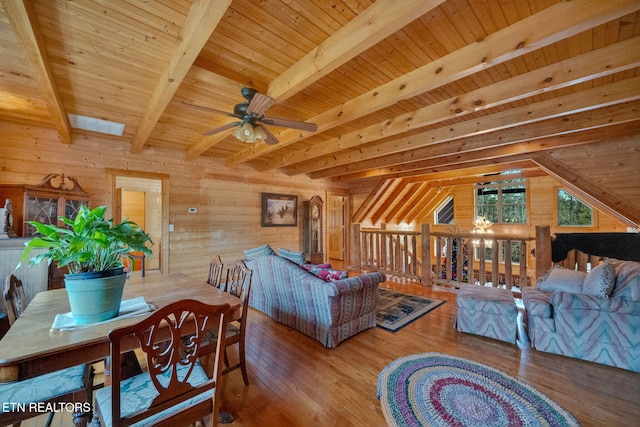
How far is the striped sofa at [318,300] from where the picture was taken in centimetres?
254

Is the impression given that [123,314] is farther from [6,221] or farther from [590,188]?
[590,188]

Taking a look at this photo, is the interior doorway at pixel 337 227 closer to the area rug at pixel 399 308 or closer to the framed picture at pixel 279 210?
the framed picture at pixel 279 210

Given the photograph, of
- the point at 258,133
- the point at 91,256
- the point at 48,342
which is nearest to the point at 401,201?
the point at 258,133

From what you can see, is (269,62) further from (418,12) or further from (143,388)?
(143,388)

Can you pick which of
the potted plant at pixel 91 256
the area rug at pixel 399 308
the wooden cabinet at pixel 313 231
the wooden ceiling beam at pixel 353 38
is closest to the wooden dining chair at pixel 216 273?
the potted plant at pixel 91 256

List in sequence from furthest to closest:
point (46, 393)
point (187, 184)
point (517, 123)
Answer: point (187, 184) < point (517, 123) < point (46, 393)

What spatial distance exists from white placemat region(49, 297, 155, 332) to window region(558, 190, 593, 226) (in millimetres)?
10205

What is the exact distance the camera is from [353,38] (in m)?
1.71

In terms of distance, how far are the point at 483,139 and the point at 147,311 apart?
4733 millimetres

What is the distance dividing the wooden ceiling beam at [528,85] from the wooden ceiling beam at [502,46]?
0.71 meters

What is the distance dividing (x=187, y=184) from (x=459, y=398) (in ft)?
17.1

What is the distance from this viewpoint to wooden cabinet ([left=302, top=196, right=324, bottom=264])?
675 cm

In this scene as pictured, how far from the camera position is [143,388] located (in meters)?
1.29

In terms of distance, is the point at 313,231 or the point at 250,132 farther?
the point at 313,231
